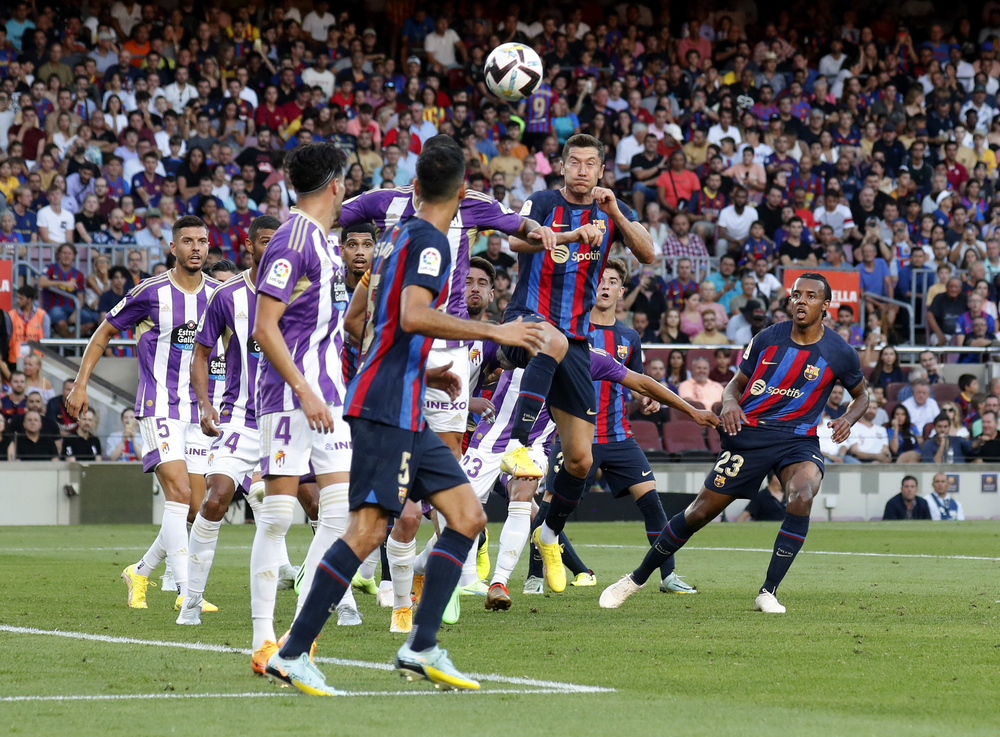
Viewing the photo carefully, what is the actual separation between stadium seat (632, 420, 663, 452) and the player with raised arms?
14.2m

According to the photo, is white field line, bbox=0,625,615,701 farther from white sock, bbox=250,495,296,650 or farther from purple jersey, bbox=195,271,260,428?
purple jersey, bbox=195,271,260,428

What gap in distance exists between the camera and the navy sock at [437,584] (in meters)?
5.58

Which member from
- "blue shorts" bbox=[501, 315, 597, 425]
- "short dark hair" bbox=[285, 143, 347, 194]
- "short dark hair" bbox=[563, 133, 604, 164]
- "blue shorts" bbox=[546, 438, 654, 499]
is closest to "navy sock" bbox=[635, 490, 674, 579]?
Answer: "blue shorts" bbox=[546, 438, 654, 499]

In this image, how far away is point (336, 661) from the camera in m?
6.53

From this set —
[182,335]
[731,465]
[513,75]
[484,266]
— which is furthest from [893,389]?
[182,335]

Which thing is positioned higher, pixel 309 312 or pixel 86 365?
pixel 309 312

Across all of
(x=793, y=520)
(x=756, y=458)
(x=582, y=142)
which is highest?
(x=582, y=142)

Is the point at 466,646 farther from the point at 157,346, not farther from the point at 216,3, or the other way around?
the point at 216,3

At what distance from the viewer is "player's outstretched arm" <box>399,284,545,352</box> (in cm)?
548

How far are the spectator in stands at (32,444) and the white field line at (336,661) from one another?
10.3m

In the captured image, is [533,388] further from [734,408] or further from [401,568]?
[401,568]

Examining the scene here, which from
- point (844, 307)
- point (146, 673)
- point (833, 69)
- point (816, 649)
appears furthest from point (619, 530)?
point (833, 69)

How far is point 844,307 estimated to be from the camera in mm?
21031

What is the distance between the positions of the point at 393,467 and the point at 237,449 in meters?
3.38
